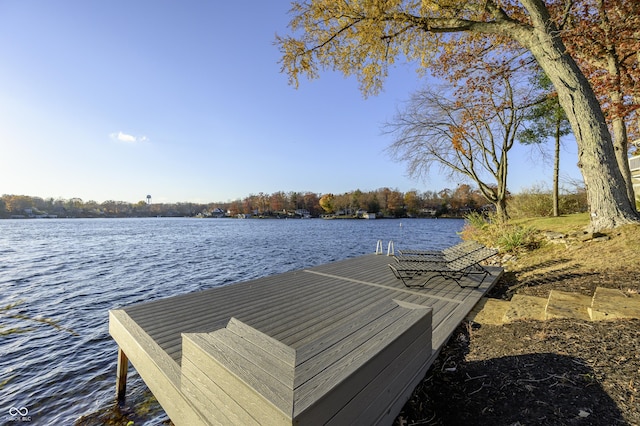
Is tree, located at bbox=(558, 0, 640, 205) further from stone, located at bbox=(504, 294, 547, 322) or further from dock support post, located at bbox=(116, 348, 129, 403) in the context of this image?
dock support post, located at bbox=(116, 348, 129, 403)

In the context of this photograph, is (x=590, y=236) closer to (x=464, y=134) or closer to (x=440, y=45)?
(x=440, y=45)

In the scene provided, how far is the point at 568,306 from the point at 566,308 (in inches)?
3.0

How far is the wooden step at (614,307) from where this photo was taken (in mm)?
2596

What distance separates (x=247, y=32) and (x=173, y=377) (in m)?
9.89

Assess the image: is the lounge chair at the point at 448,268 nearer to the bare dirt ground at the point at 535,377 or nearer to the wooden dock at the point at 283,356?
the wooden dock at the point at 283,356

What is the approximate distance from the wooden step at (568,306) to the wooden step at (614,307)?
107mm

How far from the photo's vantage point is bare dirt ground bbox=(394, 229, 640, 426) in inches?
66.4

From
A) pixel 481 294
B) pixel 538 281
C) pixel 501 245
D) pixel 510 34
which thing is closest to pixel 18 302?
pixel 481 294

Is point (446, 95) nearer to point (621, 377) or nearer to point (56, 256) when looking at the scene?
point (621, 377)

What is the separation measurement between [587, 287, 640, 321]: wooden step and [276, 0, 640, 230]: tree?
3.74m

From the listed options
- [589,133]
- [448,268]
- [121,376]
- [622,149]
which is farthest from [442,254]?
[121,376]

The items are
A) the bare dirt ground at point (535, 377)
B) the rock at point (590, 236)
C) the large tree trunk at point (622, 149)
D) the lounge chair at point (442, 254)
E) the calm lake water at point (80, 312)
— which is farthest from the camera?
the large tree trunk at point (622, 149)

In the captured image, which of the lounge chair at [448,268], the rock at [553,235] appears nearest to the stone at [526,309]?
the lounge chair at [448,268]

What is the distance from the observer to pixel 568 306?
3.08m
